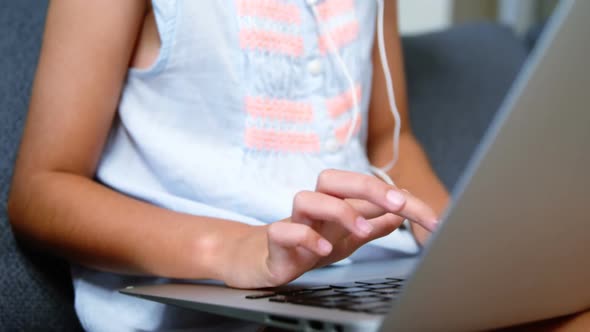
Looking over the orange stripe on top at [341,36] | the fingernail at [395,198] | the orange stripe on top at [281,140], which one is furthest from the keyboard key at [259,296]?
the orange stripe on top at [341,36]

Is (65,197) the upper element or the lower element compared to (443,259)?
lower

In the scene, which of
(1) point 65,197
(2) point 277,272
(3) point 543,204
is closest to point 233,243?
(2) point 277,272

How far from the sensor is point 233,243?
595mm

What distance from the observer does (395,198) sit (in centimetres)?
48

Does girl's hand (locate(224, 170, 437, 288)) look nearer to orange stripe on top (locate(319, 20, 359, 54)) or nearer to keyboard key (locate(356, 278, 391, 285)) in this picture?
keyboard key (locate(356, 278, 391, 285))

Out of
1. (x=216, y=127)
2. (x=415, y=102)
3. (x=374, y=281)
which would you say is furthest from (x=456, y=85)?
(x=374, y=281)

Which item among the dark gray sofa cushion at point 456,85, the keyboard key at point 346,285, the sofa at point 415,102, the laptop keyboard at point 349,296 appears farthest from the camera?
the dark gray sofa cushion at point 456,85

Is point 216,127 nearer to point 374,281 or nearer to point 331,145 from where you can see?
point 331,145

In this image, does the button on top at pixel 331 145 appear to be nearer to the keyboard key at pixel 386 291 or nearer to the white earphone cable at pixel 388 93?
the white earphone cable at pixel 388 93

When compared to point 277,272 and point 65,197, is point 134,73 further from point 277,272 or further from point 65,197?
point 277,272

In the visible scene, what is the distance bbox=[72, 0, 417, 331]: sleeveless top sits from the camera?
71cm

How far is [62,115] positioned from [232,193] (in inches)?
7.2

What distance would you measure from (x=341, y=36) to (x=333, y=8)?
0.11 ft

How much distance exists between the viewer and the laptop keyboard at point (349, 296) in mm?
438
